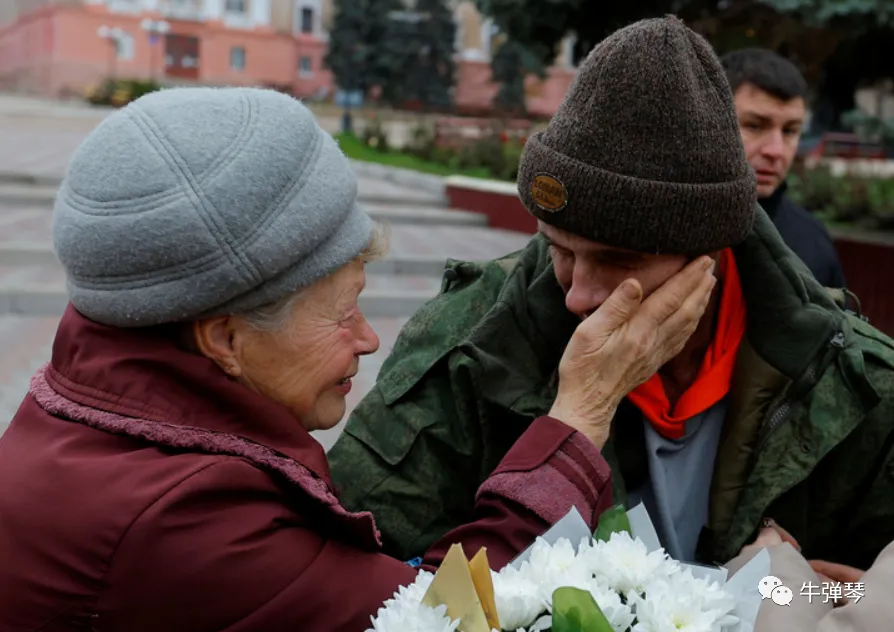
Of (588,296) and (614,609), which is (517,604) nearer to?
(614,609)

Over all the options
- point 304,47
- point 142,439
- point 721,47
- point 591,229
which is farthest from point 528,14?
point 304,47

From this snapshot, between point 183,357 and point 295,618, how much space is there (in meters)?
0.39

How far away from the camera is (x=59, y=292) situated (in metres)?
7.13

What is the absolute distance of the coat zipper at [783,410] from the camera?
181cm

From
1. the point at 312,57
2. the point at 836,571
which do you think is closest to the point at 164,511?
the point at 836,571

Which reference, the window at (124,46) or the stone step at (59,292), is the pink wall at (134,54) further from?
the stone step at (59,292)

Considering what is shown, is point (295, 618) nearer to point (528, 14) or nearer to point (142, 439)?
point (142, 439)

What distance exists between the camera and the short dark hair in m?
3.99

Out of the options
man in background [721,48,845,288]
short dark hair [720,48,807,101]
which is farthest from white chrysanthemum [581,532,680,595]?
short dark hair [720,48,807,101]

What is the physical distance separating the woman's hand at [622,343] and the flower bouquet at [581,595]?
1.37 feet

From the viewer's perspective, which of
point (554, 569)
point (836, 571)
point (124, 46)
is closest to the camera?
point (554, 569)

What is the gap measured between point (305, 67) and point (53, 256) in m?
41.4

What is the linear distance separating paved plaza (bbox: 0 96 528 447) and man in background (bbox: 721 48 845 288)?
1.51 m

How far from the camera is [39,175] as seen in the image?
468 inches
